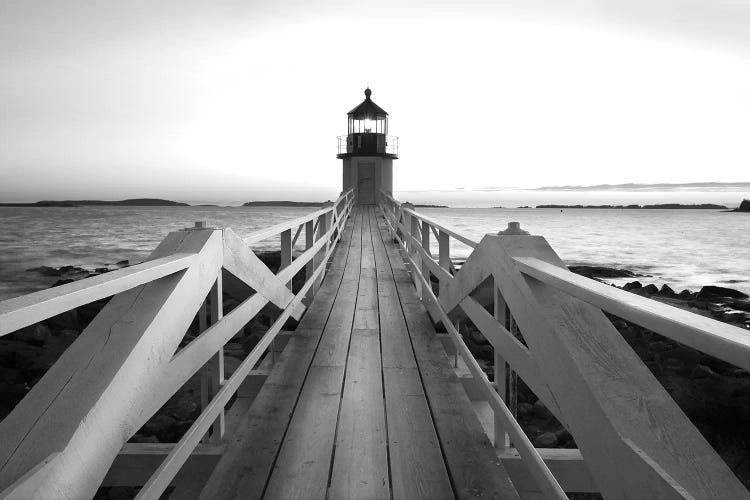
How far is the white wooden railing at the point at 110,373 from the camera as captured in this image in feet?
3.71

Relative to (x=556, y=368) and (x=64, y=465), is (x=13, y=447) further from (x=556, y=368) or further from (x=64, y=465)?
(x=556, y=368)

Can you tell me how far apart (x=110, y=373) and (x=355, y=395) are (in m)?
1.97

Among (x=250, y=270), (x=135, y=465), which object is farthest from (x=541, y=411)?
(x=135, y=465)

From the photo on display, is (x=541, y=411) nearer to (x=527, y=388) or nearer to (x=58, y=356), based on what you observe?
(x=527, y=388)

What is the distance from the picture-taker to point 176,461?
178cm

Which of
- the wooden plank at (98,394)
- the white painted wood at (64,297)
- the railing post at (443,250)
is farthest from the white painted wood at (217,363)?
the railing post at (443,250)

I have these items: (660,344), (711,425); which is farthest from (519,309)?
(660,344)

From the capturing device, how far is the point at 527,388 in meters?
7.27

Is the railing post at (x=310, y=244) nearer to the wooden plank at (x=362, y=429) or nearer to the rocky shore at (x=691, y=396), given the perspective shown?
the wooden plank at (x=362, y=429)

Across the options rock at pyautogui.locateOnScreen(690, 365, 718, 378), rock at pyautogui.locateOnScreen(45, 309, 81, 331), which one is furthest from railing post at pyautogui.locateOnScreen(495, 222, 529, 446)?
rock at pyautogui.locateOnScreen(45, 309, 81, 331)

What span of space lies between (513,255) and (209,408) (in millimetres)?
1455

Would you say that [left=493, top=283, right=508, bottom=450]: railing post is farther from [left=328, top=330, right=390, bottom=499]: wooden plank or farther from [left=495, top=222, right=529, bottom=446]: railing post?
[left=328, top=330, right=390, bottom=499]: wooden plank

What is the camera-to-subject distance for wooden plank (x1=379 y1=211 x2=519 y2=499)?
2223 mm

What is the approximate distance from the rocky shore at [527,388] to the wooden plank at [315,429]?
591mm
